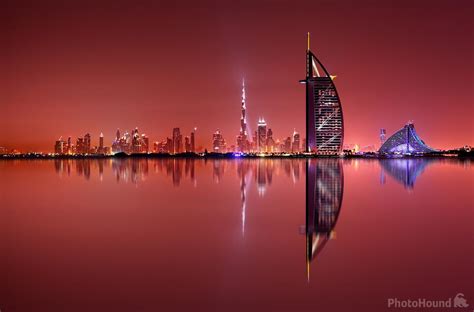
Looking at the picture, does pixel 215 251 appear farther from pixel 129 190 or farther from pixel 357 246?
pixel 129 190

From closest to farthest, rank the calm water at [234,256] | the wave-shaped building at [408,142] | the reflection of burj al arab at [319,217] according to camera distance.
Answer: the calm water at [234,256] < the reflection of burj al arab at [319,217] < the wave-shaped building at [408,142]

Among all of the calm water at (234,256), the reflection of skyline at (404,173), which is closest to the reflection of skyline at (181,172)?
the reflection of skyline at (404,173)

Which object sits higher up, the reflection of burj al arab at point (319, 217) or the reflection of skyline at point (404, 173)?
the reflection of burj al arab at point (319, 217)

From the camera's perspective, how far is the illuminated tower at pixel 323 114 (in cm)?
12762

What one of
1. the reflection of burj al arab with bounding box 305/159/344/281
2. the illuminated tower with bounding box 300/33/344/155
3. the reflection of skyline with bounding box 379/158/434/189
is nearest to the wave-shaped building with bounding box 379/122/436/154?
the illuminated tower with bounding box 300/33/344/155

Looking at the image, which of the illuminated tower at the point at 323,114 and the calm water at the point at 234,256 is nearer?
the calm water at the point at 234,256

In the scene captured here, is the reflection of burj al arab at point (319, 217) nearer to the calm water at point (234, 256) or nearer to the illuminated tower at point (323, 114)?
the calm water at point (234, 256)

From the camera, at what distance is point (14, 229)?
13859mm

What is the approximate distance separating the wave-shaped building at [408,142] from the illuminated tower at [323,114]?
104 ft

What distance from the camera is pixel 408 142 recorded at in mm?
149250

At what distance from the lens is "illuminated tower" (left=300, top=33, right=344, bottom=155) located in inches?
5025

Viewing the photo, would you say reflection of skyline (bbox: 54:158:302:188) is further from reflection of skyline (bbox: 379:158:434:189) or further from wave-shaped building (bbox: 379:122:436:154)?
wave-shaped building (bbox: 379:122:436:154)

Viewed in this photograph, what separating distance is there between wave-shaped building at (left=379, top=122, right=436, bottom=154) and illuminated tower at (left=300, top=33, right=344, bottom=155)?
31630mm

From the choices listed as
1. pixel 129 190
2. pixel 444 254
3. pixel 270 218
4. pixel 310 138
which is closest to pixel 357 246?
pixel 444 254
